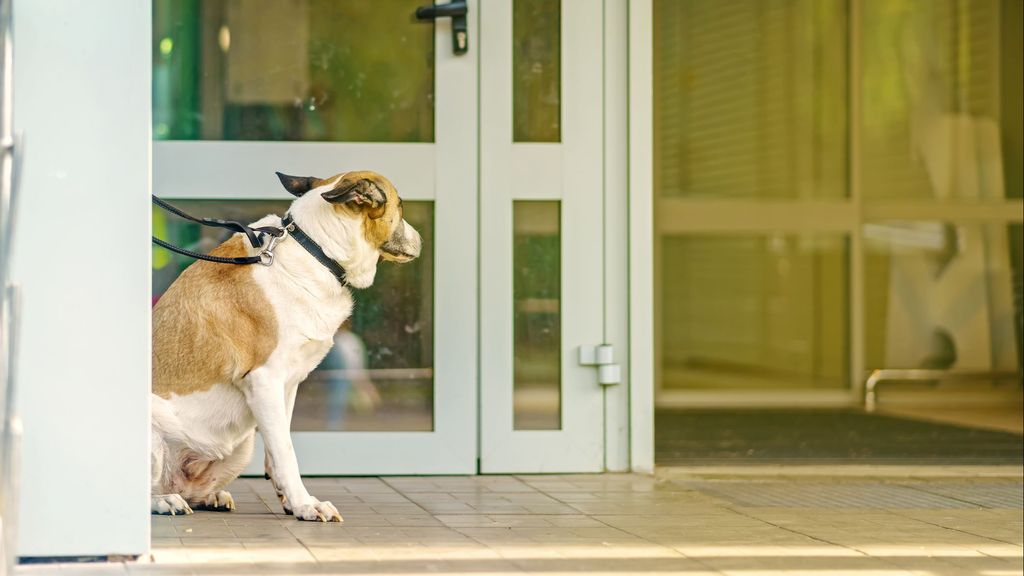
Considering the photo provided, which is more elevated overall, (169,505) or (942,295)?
(942,295)

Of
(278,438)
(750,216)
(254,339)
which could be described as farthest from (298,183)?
(750,216)

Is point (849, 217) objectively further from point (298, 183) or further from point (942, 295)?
point (298, 183)

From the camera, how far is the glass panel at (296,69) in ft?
21.0

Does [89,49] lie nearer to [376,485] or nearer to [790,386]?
[376,485]

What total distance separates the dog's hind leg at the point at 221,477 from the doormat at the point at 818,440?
7.89ft

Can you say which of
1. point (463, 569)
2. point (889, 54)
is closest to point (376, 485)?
point (463, 569)

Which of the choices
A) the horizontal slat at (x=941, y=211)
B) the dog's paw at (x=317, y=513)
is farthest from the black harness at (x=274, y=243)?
the horizontal slat at (x=941, y=211)

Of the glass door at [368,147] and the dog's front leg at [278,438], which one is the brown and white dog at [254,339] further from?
the glass door at [368,147]

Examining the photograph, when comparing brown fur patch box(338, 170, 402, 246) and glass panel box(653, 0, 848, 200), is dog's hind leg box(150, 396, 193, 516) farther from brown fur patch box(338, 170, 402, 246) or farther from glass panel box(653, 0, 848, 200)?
glass panel box(653, 0, 848, 200)

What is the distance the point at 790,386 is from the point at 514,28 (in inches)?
221

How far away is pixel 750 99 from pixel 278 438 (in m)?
7.48

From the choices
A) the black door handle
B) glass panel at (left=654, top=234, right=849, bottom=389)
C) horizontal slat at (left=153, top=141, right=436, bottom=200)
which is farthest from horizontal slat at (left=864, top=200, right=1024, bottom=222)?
horizontal slat at (left=153, top=141, right=436, bottom=200)

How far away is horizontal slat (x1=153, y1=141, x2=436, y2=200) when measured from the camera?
20.5ft

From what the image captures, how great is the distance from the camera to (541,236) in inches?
257
